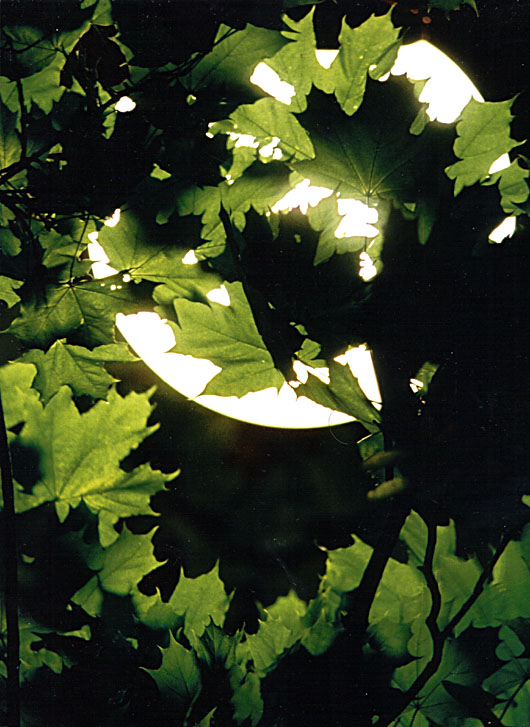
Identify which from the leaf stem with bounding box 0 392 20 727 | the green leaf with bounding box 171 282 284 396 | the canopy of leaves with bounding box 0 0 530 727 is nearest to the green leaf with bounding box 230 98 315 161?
the canopy of leaves with bounding box 0 0 530 727

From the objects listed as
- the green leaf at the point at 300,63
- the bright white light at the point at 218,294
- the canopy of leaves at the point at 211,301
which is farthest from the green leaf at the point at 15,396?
the green leaf at the point at 300,63

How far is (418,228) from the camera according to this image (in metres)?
0.26

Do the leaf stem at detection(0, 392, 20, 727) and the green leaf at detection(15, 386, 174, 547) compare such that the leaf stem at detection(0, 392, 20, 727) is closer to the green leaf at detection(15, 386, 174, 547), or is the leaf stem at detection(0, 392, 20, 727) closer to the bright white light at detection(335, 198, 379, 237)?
the green leaf at detection(15, 386, 174, 547)

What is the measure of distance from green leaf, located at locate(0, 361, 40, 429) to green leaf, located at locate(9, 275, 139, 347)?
5 cm

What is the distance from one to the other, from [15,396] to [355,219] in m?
0.20

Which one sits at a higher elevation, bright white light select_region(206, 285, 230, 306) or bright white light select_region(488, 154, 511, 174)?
bright white light select_region(488, 154, 511, 174)

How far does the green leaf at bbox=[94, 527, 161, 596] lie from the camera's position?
321 millimetres

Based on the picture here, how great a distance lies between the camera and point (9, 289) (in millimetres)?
400

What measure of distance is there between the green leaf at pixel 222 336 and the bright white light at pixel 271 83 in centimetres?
14

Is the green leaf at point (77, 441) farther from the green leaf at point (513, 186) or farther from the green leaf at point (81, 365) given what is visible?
the green leaf at point (513, 186)

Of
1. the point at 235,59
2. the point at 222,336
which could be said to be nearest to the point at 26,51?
the point at 235,59

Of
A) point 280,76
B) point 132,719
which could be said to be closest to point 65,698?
point 132,719

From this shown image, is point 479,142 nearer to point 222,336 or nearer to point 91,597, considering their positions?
point 222,336

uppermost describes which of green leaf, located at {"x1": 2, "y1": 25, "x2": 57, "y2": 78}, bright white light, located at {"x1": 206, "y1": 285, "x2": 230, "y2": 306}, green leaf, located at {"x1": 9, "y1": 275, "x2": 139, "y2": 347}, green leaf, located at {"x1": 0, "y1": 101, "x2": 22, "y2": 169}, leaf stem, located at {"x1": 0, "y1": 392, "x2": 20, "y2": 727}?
green leaf, located at {"x1": 2, "y1": 25, "x2": 57, "y2": 78}
